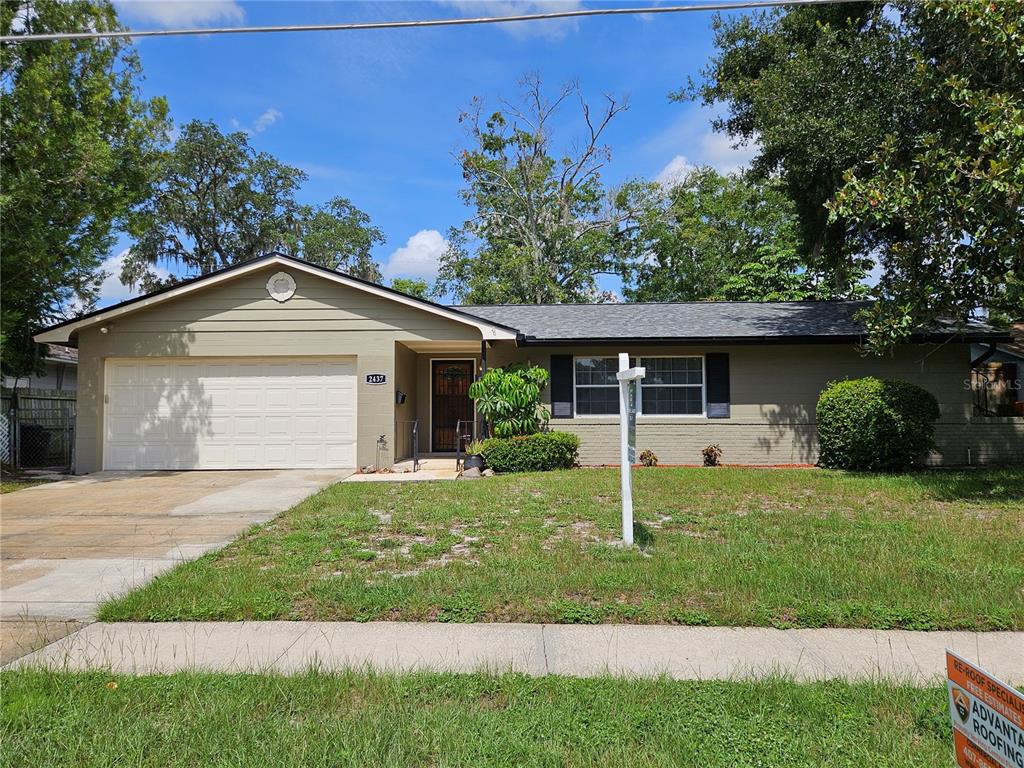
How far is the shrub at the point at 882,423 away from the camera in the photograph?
10.7 meters

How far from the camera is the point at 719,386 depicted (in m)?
13.1

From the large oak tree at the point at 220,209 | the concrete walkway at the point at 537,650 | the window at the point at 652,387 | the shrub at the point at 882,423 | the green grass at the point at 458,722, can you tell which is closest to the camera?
the green grass at the point at 458,722

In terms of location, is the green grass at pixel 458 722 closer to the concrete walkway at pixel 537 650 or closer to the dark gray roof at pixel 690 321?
the concrete walkway at pixel 537 650

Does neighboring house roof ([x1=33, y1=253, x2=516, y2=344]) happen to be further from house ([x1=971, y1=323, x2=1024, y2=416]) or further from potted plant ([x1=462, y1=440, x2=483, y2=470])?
house ([x1=971, y1=323, x2=1024, y2=416])

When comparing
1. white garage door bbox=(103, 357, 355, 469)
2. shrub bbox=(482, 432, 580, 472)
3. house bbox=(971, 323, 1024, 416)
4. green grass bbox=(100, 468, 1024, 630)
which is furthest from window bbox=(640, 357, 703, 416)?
white garage door bbox=(103, 357, 355, 469)

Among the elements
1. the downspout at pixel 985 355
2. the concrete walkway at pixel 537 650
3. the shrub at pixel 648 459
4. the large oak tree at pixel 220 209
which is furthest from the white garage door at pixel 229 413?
the large oak tree at pixel 220 209

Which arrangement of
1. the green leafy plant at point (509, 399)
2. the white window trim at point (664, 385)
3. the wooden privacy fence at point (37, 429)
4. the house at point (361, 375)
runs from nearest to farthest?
the green leafy plant at point (509, 399) → the house at point (361, 375) → the white window trim at point (664, 385) → the wooden privacy fence at point (37, 429)

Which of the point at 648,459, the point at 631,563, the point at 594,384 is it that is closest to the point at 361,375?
the point at 594,384

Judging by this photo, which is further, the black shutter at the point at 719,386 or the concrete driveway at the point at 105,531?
the black shutter at the point at 719,386

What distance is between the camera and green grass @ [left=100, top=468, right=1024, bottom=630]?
4336 mm

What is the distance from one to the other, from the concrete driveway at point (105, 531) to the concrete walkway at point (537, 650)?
748mm

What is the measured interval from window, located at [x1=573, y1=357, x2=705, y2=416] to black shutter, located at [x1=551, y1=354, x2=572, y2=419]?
19 cm

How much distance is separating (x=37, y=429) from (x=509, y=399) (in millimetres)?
11798

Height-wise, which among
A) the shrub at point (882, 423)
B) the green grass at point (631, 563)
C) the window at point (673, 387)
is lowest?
the green grass at point (631, 563)
